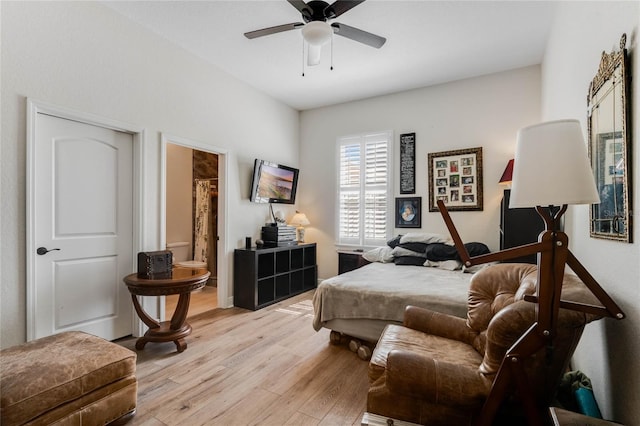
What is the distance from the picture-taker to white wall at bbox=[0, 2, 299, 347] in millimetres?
2152

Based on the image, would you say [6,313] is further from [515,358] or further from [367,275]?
[515,358]

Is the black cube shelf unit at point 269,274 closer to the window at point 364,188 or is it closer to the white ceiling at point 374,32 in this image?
the window at point 364,188

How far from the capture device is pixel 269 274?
409cm

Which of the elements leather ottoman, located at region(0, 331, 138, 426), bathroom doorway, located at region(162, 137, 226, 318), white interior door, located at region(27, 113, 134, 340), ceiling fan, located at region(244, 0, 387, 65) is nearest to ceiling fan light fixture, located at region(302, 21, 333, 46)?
ceiling fan, located at region(244, 0, 387, 65)

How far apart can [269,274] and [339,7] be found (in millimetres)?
3149

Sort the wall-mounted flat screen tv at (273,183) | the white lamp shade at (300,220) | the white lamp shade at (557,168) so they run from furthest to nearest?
the white lamp shade at (300,220)
the wall-mounted flat screen tv at (273,183)
the white lamp shade at (557,168)

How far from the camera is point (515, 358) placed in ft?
3.78

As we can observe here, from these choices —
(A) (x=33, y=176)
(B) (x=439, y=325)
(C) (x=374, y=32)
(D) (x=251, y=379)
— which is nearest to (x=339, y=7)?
(C) (x=374, y=32)

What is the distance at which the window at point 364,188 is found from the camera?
180 inches

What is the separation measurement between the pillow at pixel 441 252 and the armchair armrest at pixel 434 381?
228 centimetres

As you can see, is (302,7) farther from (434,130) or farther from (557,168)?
(434,130)

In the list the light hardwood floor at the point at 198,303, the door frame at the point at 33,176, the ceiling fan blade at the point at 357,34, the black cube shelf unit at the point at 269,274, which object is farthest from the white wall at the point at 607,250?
the light hardwood floor at the point at 198,303

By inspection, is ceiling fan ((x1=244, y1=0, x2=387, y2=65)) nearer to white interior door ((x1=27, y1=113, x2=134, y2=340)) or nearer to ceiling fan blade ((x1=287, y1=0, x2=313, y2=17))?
ceiling fan blade ((x1=287, y1=0, x2=313, y2=17))

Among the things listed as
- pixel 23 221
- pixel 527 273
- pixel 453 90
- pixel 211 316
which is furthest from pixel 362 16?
pixel 211 316
